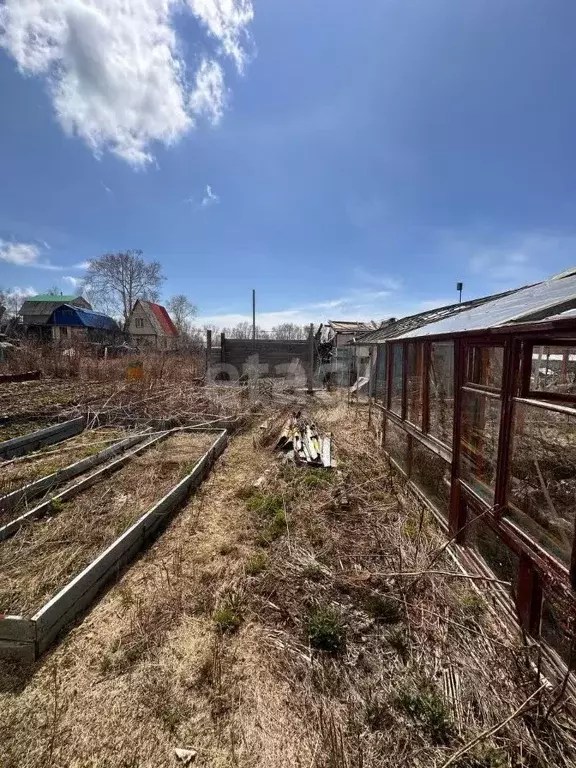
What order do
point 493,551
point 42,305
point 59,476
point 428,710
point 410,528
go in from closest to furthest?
point 428,710
point 493,551
point 410,528
point 59,476
point 42,305

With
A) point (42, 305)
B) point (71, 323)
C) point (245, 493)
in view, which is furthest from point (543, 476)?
point (42, 305)

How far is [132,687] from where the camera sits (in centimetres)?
228

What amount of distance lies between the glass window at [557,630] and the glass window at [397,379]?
147 inches

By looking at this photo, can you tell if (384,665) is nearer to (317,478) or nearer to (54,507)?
(317,478)

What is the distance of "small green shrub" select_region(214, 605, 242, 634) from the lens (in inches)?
109

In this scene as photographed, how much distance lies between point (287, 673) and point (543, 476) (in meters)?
2.63

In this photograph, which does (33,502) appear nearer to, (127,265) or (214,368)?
(214,368)

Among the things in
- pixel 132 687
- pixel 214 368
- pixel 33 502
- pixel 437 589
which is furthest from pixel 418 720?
pixel 214 368

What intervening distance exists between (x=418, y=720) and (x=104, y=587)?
2.73 meters

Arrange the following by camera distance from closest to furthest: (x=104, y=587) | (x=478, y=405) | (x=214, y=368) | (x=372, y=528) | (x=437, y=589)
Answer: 1. (x=437, y=589)
2. (x=104, y=587)
3. (x=478, y=405)
4. (x=372, y=528)
5. (x=214, y=368)

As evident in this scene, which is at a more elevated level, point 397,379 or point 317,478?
point 397,379

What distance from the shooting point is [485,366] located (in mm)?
3482

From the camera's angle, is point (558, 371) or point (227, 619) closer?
point (227, 619)

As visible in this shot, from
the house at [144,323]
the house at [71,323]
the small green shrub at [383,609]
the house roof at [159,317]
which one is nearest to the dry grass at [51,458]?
the small green shrub at [383,609]
